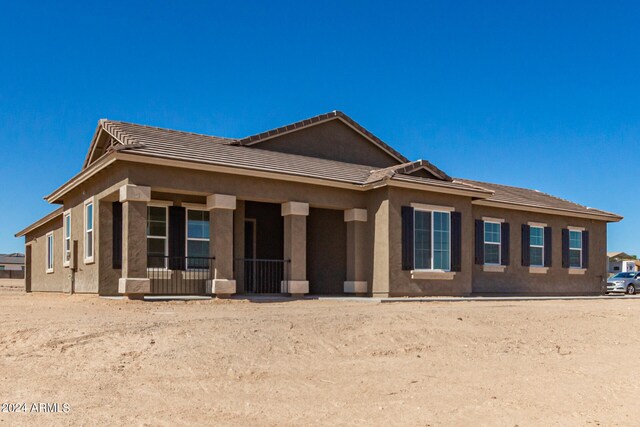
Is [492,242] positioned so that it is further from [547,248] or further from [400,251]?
[400,251]

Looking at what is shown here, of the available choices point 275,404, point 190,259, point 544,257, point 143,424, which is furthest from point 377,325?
point 544,257

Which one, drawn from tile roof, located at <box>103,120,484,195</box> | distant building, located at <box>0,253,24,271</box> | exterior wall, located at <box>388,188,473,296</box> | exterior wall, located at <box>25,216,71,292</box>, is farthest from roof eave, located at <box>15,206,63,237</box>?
distant building, located at <box>0,253,24,271</box>

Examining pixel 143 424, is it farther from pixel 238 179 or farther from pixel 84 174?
pixel 84 174

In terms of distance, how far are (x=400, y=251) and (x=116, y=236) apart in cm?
755

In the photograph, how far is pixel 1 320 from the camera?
1083 cm

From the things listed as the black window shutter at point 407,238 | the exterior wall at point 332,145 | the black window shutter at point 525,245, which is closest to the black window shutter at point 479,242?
the black window shutter at point 525,245

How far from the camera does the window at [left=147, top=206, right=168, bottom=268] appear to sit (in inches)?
678

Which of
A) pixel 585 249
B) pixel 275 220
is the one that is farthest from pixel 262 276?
pixel 585 249

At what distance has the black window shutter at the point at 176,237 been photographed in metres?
17.3

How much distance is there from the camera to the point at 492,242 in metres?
21.8

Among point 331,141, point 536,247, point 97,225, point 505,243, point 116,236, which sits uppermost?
point 331,141

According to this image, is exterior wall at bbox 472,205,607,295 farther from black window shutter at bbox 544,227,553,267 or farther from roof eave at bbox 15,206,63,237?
roof eave at bbox 15,206,63,237

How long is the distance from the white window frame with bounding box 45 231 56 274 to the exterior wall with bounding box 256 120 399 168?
8.91m

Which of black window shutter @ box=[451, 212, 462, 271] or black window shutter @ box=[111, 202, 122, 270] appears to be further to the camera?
black window shutter @ box=[451, 212, 462, 271]
